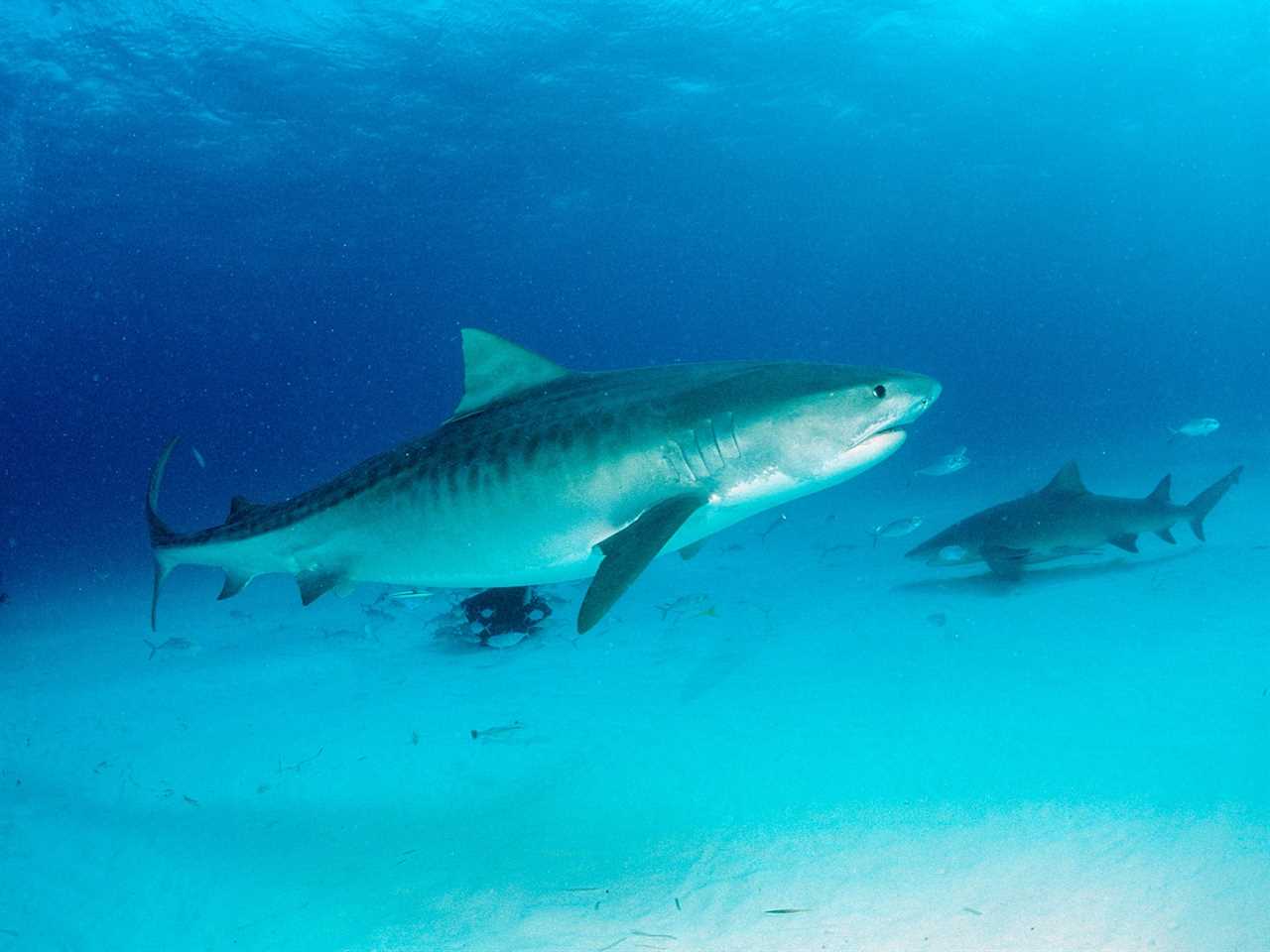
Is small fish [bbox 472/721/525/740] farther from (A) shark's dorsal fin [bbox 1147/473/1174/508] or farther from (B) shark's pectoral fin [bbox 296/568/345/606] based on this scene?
(A) shark's dorsal fin [bbox 1147/473/1174/508]

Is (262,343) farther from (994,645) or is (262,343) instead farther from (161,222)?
(994,645)

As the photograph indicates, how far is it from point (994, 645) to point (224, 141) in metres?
33.3

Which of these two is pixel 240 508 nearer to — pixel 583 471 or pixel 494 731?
pixel 494 731

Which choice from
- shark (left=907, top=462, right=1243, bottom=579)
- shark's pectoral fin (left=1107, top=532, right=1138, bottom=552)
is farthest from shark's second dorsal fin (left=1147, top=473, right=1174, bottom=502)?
shark's pectoral fin (left=1107, top=532, right=1138, bottom=552)

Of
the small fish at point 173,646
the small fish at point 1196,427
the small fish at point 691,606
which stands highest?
the small fish at point 1196,427

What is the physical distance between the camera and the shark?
8961 mm

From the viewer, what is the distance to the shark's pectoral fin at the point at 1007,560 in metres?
8.98

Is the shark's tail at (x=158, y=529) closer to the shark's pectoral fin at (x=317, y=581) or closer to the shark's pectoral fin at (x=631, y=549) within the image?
the shark's pectoral fin at (x=317, y=581)

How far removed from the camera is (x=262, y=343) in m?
91.4

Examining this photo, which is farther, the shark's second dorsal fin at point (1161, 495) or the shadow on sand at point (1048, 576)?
the shark's second dorsal fin at point (1161, 495)

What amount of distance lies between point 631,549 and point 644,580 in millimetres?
9652

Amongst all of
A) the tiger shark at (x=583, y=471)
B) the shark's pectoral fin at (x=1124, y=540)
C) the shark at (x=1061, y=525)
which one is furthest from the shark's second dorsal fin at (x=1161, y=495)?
the tiger shark at (x=583, y=471)

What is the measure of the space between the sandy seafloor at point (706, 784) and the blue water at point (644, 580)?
33 millimetres

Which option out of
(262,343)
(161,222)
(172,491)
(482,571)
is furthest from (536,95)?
(262,343)
